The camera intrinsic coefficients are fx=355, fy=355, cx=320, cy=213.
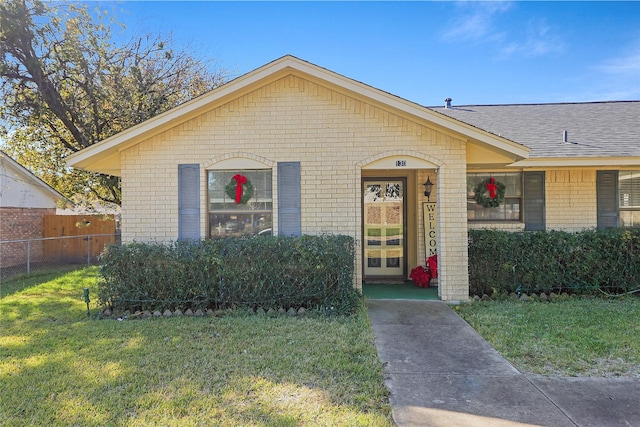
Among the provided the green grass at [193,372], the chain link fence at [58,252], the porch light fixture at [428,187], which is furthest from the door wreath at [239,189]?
the chain link fence at [58,252]

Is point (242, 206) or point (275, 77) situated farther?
point (242, 206)

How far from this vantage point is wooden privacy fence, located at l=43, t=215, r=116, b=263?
48.1ft

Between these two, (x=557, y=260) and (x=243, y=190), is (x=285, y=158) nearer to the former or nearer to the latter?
(x=243, y=190)

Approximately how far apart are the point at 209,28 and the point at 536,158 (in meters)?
10.6

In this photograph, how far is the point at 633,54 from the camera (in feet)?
33.8

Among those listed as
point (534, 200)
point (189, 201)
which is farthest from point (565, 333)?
point (189, 201)

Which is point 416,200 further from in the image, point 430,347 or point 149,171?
point 149,171

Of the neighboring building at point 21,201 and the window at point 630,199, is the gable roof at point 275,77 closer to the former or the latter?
the window at point 630,199

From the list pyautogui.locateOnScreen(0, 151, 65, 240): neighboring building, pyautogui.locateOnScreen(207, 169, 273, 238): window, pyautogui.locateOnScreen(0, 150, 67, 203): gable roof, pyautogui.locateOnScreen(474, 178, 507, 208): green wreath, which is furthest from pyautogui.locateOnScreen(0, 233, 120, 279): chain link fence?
pyautogui.locateOnScreen(474, 178, 507, 208): green wreath

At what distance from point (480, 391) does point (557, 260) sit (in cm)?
480

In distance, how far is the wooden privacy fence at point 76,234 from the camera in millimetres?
14664

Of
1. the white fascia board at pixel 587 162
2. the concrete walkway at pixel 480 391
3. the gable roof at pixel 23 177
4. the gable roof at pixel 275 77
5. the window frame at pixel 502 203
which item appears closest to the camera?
the concrete walkway at pixel 480 391

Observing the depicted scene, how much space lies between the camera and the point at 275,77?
695 centimetres

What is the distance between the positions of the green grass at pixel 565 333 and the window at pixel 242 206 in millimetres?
4039
